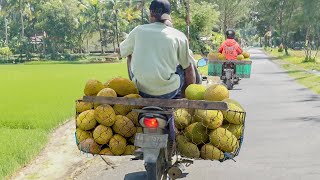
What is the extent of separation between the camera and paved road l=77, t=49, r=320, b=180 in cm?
548

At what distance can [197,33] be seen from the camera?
121 feet

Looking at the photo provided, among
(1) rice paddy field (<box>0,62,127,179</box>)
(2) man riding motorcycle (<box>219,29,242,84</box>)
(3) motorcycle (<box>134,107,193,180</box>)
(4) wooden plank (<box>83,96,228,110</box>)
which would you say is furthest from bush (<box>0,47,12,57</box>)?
(3) motorcycle (<box>134,107,193,180</box>)

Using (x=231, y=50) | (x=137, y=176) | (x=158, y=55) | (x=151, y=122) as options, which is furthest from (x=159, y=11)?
(x=231, y=50)

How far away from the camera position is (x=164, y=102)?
379 centimetres

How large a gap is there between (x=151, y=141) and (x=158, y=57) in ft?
2.73

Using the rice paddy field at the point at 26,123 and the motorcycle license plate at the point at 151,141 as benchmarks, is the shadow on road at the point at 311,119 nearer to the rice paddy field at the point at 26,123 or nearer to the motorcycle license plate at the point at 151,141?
the rice paddy field at the point at 26,123

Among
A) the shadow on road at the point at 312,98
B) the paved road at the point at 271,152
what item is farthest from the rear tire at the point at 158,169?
the shadow on road at the point at 312,98

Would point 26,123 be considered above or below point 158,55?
below

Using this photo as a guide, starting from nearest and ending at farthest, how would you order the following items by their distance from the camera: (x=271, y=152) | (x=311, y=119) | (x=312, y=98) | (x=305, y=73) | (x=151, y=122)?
(x=151, y=122) < (x=271, y=152) < (x=311, y=119) < (x=312, y=98) < (x=305, y=73)

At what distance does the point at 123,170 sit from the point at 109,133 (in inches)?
72.8

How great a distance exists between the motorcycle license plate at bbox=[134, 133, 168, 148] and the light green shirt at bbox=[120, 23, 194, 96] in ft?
1.82

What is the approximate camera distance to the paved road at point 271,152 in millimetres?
5484

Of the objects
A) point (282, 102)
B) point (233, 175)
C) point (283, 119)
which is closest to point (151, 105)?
point (233, 175)

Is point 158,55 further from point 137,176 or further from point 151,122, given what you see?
point 137,176
